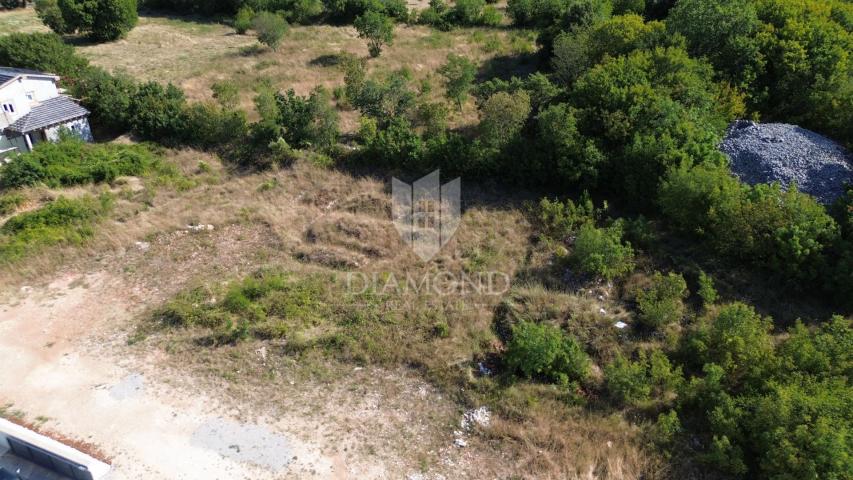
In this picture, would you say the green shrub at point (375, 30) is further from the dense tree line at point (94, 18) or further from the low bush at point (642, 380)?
the low bush at point (642, 380)

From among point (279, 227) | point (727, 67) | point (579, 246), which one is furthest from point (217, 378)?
point (727, 67)

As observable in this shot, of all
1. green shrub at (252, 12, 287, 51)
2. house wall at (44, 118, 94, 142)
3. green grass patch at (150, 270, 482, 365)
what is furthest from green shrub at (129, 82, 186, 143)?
green grass patch at (150, 270, 482, 365)

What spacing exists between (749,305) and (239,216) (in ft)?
49.7

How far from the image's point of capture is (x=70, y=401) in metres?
11.9

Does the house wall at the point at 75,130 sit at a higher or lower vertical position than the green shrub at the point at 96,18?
lower

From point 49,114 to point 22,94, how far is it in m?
1.03

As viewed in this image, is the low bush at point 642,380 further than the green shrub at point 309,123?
No

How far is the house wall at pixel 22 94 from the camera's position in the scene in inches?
776

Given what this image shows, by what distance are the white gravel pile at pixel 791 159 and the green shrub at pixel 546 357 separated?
8.98 metres

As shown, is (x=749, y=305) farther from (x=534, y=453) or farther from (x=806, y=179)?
(x=534, y=453)

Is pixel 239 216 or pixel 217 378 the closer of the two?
pixel 217 378

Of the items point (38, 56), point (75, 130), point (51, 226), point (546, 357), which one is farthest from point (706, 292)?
point (38, 56)

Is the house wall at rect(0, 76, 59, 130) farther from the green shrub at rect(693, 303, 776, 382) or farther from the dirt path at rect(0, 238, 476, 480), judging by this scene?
the green shrub at rect(693, 303, 776, 382)

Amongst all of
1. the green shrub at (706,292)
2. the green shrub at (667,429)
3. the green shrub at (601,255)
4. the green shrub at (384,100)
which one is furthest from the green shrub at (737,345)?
the green shrub at (384,100)
